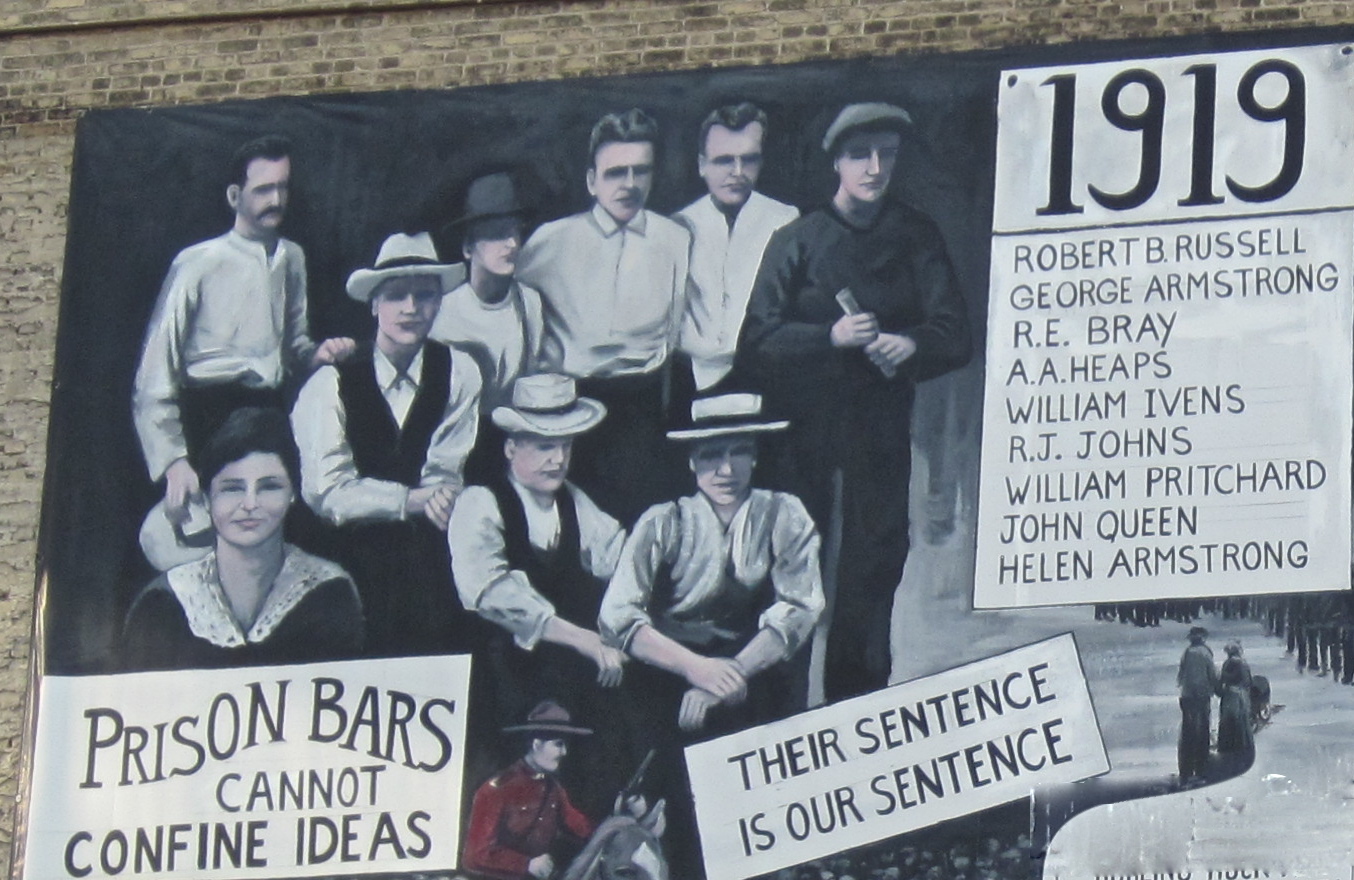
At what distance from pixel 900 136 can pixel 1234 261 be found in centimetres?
161

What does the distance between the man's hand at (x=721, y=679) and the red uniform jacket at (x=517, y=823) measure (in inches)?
28.8

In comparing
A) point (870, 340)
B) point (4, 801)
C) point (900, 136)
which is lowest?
point (4, 801)

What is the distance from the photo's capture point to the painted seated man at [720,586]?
13461mm

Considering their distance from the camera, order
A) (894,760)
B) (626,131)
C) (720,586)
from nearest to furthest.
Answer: (894,760) → (720,586) → (626,131)

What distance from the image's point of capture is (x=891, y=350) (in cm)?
1395

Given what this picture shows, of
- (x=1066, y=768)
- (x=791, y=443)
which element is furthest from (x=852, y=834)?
(x=791, y=443)

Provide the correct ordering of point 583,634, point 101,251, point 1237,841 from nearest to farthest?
point 1237,841 < point 583,634 < point 101,251

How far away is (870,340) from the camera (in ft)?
45.9

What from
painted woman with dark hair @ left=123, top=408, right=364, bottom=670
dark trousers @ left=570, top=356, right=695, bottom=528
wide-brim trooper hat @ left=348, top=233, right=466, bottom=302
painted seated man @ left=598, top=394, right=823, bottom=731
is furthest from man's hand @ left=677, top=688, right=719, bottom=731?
wide-brim trooper hat @ left=348, top=233, right=466, bottom=302

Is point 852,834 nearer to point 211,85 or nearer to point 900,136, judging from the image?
point 900,136

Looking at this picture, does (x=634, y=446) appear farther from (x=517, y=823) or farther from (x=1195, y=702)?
(x=1195, y=702)

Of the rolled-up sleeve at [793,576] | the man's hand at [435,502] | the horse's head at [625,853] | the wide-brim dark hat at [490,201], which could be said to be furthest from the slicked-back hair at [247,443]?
the horse's head at [625,853]

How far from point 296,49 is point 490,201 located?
1376 mm

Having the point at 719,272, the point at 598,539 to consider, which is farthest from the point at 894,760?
the point at 719,272
